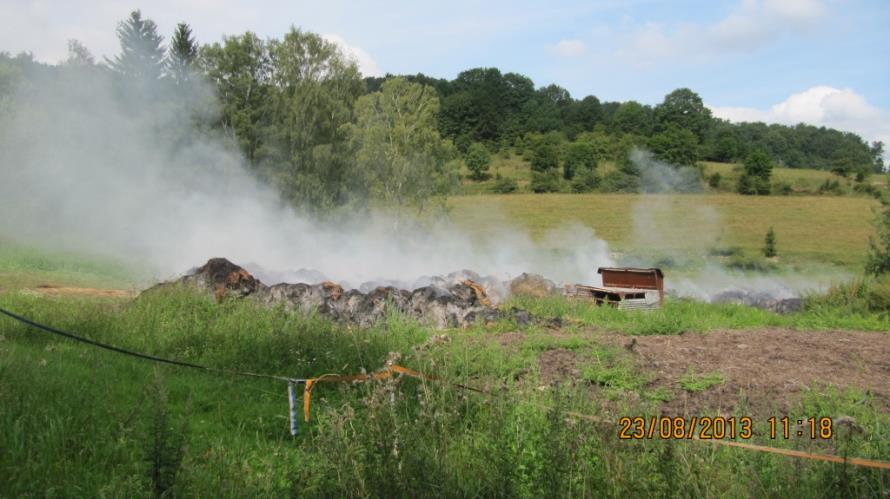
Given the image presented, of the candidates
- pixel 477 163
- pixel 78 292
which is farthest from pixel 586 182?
pixel 78 292

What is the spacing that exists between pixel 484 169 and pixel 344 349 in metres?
65.7

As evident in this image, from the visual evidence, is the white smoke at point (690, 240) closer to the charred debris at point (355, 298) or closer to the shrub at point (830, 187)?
the charred debris at point (355, 298)

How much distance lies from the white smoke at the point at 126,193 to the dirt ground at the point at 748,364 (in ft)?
40.9

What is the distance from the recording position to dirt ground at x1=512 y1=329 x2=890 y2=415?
6.41 metres

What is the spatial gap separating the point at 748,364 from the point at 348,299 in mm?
7034

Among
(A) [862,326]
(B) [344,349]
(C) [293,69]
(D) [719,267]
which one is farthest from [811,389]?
(C) [293,69]

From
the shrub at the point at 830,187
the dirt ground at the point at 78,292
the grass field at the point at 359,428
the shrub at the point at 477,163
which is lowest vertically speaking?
the dirt ground at the point at 78,292

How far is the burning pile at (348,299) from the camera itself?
1162cm

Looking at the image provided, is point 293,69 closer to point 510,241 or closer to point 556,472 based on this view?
point 510,241

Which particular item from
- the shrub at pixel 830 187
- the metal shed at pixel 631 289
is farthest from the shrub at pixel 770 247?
the shrub at pixel 830 187

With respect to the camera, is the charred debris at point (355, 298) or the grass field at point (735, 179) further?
the grass field at point (735, 179)

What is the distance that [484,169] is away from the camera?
2847 inches

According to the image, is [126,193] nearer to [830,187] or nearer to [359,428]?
[359,428]

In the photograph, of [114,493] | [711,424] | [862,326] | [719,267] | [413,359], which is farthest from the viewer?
[719,267]
